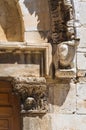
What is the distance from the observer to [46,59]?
279 inches

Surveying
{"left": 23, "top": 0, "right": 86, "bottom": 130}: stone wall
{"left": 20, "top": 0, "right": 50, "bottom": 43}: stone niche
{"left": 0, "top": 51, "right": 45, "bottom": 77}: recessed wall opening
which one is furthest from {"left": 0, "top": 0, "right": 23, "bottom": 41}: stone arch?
{"left": 23, "top": 0, "right": 86, "bottom": 130}: stone wall

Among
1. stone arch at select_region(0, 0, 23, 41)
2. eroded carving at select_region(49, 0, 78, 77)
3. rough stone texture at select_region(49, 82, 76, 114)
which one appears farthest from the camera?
stone arch at select_region(0, 0, 23, 41)

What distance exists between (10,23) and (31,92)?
2.76ft

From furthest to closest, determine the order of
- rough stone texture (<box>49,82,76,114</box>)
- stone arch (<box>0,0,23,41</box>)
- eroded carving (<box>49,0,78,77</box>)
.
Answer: stone arch (<box>0,0,23,41</box>) → rough stone texture (<box>49,82,76,114</box>) → eroded carving (<box>49,0,78,77</box>)

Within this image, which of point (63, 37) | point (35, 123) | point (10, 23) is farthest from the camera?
point (10, 23)

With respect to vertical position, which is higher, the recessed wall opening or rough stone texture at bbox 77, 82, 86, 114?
the recessed wall opening

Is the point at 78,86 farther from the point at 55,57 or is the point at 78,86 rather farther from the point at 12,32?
the point at 12,32

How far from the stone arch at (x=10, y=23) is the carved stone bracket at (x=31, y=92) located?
0.52 meters

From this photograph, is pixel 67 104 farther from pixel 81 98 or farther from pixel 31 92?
pixel 31 92

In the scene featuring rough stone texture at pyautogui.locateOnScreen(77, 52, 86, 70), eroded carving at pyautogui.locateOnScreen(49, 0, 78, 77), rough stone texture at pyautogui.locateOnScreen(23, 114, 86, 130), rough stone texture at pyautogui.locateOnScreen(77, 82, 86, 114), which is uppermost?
eroded carving at pyautogui.locateOnScreen(49, 0, 78, 77)

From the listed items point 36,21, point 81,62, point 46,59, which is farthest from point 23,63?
point 81,62

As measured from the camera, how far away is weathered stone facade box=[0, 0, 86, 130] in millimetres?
6996

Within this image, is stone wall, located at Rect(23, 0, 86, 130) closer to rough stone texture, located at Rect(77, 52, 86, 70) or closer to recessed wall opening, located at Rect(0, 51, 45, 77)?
rough stone texture, located at Rect(77, 52, 86, 70)

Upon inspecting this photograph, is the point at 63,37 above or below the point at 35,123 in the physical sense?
above
